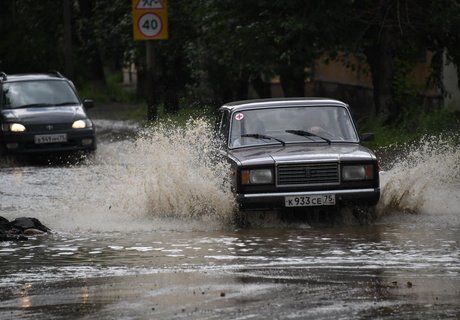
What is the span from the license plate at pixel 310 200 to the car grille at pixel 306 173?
0.15 metres

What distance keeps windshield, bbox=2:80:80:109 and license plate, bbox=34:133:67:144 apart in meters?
1.08

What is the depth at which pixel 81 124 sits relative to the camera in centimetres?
2552

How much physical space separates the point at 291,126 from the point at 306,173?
1.34m

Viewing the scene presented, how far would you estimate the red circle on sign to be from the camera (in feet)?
89.7

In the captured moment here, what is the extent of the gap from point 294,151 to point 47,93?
12.9 metres

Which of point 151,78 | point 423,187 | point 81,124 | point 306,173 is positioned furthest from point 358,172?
point 151,78

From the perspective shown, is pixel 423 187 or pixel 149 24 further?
pixel 149 24

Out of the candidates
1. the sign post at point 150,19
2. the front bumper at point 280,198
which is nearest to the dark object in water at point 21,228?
the front bumper at point 280,198

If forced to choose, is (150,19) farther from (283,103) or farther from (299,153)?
(299,153)

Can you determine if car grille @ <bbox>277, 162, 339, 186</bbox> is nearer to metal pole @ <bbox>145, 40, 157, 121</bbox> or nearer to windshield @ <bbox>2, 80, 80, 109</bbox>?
windshield @ <bbox>2, 80, 80, 109</bbox>

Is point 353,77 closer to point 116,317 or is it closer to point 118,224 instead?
point 118,224

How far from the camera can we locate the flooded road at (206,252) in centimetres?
902

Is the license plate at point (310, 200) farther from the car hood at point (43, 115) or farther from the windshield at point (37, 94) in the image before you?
the windshield at point (37, 94)

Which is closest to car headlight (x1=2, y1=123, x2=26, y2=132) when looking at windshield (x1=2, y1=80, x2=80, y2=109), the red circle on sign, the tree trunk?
windshield (x1=2, y1=80, x2=80, y2=109)
